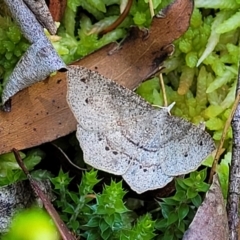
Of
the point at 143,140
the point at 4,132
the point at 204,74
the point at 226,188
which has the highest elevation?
the point at 4,132

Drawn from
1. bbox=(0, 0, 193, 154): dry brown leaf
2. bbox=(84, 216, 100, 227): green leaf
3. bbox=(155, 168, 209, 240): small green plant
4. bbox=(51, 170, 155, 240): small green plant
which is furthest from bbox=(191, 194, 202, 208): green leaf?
bbox=(0, 0, 193, 154): dry brown leaf

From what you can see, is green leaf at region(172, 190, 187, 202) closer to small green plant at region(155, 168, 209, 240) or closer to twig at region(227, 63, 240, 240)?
small green plant at region(155, 168, 209, 240)

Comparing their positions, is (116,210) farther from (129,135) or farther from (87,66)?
(87,66)

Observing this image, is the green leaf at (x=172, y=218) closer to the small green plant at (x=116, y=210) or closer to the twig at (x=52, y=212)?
the small green plant at (x=116, y=210)

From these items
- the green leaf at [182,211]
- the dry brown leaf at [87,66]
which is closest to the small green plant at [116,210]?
the green leaf at [182,211]

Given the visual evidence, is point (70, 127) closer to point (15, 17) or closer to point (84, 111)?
point (84, 111)

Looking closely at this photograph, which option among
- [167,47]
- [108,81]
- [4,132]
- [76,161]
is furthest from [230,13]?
[4,132]

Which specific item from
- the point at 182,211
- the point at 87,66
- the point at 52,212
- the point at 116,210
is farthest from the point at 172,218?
the point at 87,66
